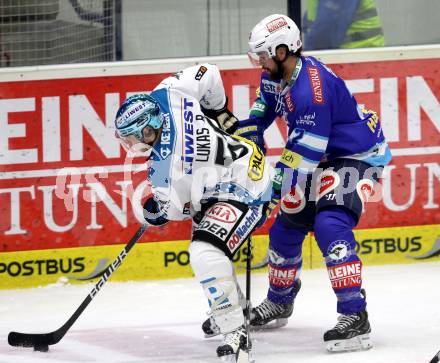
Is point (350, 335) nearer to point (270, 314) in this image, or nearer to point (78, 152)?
point (270, 314)

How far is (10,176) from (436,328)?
266cm

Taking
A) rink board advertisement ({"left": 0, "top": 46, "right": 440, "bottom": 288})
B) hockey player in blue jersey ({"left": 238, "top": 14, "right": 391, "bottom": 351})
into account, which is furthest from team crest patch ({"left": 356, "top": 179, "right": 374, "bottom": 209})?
rink board advertisement ({"left": 0, "top": 46, "right": 440, "bottom": 288})

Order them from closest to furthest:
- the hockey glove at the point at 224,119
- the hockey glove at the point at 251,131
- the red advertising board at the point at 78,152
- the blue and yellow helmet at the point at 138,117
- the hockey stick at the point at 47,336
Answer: the blue and yellow helmet at the point at 138,117 < the hockey stick at the point at 47,336 < the hockey glove at the point at 224,119 < the hockey glove at the point at 251,131 < the red advertising board at the point at 78,152

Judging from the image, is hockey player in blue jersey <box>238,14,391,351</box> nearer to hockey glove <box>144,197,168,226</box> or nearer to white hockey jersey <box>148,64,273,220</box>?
white hockey jersey <box>148,64,273,220</box>

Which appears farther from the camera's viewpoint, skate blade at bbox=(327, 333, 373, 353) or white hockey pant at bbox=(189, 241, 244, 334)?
skate blade at bbox=(327, 333, 373, 353)

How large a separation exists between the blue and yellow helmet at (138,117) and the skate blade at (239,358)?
0.97 meters

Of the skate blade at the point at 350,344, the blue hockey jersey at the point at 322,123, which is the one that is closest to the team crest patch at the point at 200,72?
the blue hockey jersey at the point at 322,123

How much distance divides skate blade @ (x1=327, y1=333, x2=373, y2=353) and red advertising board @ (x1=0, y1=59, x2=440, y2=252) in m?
1.80

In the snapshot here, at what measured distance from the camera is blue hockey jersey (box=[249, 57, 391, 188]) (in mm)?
4824

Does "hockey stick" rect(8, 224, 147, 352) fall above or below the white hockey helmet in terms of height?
below

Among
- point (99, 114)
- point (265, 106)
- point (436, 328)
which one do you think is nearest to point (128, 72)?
point (99, 114)

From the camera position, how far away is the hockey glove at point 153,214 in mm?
A: 5008

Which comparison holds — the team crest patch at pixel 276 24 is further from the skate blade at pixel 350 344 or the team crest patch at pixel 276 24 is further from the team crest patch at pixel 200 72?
the skate blade at pixel 350 344

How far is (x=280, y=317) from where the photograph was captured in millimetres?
5336
